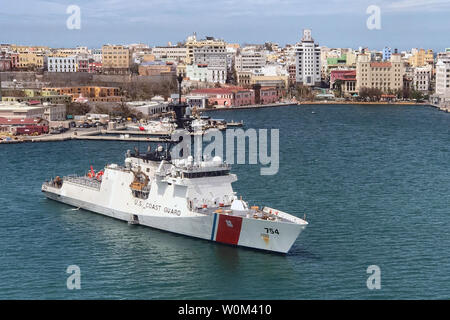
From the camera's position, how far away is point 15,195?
787 inches

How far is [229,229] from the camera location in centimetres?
1448

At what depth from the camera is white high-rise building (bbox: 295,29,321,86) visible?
232 ft

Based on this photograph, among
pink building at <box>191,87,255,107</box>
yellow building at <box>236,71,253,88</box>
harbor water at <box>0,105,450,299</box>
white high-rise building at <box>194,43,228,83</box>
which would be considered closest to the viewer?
harbor water at <box>0,105,450,299</box>

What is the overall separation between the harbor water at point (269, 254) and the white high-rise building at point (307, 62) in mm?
44963

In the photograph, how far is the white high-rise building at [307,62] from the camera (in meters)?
70.8

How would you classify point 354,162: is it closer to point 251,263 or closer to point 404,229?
point 404,229

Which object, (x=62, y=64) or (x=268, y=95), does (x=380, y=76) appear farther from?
(x=62, y=64)

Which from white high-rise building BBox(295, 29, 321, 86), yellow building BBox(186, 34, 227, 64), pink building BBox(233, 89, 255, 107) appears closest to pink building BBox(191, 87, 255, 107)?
pink building BBox(233, 89, 255, 107)

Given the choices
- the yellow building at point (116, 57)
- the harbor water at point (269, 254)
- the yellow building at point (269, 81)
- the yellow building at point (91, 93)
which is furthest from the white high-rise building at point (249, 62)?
the harbor water at point (269, 254)

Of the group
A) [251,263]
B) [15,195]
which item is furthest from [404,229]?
[15,195]

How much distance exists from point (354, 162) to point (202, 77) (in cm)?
4054

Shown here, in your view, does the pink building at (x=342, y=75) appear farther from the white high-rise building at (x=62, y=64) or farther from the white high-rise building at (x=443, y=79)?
the white high-rise building at (x=62, y=64)

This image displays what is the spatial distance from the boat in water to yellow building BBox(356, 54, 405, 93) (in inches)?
1913

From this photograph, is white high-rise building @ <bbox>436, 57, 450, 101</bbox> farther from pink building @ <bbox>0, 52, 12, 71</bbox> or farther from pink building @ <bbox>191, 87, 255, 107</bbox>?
pink building @ <bbox>0, 52, 12, 71</bbox>
